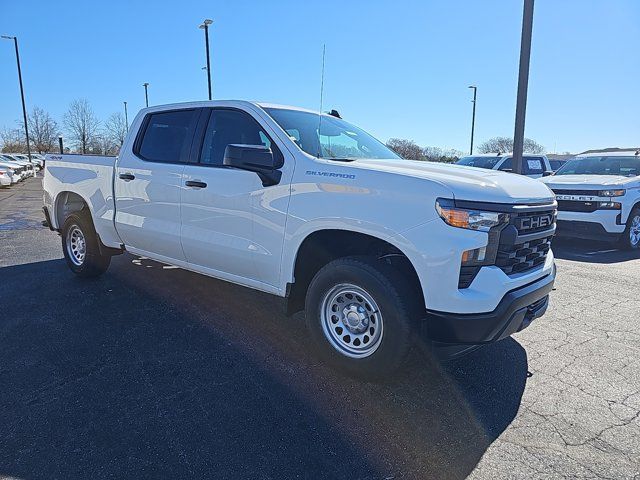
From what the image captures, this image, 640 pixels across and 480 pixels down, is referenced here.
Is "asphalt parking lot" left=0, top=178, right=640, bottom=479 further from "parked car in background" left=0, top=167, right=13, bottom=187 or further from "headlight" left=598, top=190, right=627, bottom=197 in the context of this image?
"parked car in background" left=0, top=167, right=13, bottom=187

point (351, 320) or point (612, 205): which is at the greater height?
point (612, 205)

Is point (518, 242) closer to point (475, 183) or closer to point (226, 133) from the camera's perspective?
point (475, 183)

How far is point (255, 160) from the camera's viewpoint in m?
3.46

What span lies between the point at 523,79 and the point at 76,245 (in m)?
8.19

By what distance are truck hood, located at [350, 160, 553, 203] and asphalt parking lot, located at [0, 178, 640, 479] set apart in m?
1.22

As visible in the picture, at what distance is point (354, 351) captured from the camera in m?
3.32

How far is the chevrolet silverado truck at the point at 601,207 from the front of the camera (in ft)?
26.1

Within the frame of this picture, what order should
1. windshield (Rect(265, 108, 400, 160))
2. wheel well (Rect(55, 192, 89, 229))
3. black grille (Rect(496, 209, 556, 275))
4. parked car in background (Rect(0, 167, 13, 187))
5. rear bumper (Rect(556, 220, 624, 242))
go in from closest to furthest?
black grille (Rect(496, 209, 556, 275)) < windshield (Rect(265, 108, 400, 160)) < wheel well (Rect(55, 192, 89, 229)) < rear bumper (Rect(556, 220, 624, 242)) < parked car in background (Rect(0, 167, 13, 187))

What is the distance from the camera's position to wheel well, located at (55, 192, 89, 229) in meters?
6.08

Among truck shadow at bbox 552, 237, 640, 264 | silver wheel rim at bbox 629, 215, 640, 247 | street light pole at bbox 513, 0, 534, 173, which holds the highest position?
street light pole at bbox 513, 0, 534, 173

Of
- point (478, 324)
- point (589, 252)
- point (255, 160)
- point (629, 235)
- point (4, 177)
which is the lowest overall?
point (589, 252)

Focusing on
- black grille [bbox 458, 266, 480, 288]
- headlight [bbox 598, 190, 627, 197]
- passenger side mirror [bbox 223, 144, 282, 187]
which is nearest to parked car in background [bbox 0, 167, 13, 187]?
passenger side mirror [bbox 223, 144, 282, 187]

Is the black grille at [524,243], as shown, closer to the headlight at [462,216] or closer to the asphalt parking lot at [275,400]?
the headlight at [462,216]

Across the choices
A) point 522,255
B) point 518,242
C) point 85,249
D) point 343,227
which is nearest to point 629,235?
point 522,255
